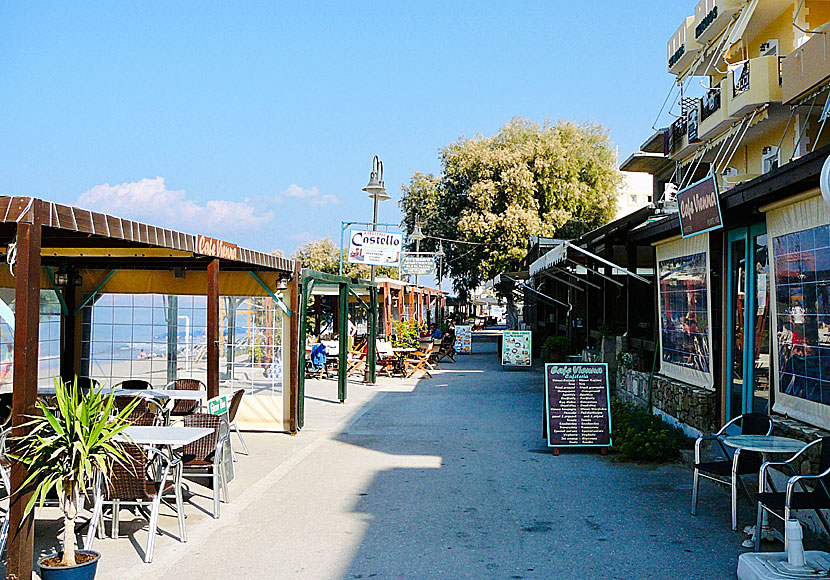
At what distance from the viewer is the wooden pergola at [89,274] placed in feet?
15.6

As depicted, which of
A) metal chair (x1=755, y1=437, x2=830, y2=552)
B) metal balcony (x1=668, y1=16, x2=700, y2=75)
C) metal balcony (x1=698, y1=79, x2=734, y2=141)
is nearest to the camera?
metal chair (x1=755, y1=437, x2=830, y2=552)

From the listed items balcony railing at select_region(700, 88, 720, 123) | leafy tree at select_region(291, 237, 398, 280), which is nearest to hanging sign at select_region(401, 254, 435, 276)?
balcony railing at select_region(700, 88, 720, 123)

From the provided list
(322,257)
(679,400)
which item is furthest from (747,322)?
(322,257)

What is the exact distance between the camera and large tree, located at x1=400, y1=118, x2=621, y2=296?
31.3 m

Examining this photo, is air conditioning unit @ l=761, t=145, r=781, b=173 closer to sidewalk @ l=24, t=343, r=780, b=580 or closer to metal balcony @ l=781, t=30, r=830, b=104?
metal balcony @ l=781, t=30, r=830, b=104

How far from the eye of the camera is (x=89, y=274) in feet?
39.7

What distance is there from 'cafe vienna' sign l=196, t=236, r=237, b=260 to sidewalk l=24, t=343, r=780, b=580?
8.27 feet

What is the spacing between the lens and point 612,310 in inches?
629

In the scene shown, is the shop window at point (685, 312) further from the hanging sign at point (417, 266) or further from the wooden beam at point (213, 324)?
the hanging sign at point (417, 266)

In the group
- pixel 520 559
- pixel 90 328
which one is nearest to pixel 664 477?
pixel 520 559

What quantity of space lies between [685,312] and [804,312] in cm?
332

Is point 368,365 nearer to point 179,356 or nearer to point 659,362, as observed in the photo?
point 179,356

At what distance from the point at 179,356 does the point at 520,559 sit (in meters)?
7.74

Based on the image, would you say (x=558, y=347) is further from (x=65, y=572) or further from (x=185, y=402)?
(x=65, y=572)
